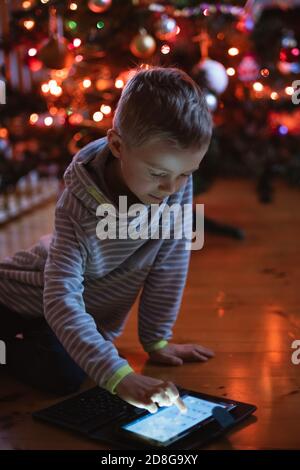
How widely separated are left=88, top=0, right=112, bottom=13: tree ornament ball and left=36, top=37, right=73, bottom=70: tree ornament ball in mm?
112

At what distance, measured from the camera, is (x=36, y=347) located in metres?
1.21

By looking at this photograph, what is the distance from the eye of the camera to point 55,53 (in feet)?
5.52

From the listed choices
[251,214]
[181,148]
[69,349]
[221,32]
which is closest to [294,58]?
[221,32]

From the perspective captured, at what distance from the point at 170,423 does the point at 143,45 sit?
3.52 feet

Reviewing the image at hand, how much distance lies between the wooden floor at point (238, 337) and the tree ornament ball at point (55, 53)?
23.0 inches

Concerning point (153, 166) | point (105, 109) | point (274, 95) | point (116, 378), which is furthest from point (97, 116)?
point (116, 378)

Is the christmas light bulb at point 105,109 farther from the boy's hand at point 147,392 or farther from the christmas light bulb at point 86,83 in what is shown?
the boy's hand at point 147,392

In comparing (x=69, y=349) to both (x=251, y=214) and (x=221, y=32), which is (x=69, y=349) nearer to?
(x=221, y=32)

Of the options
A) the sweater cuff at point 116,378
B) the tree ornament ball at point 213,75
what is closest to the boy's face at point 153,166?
the sweater cuff at point 116,378

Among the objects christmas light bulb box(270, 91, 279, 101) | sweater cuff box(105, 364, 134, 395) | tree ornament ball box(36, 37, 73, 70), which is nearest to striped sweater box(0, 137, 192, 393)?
sweater cuff box(105, 364, 134, 395)

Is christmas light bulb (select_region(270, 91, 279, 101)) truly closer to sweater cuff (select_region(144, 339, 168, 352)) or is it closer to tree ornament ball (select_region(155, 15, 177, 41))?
tree ornament ball (select_region(155, 15, 177, 41))

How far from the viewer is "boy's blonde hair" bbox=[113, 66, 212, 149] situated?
1.00m

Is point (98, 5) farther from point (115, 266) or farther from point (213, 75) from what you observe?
point (115, 266)

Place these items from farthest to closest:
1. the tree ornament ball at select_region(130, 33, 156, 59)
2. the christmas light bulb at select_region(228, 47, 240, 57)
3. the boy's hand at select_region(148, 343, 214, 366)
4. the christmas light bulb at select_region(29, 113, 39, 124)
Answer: the christmas light bulb at select_region(29, 113, 39, 124) → the christmas light bulb at select_region(228, 47, 240, 57) → the tree ornament ball at select_region(130, 33, 156, 59) → the boy's hand at select_region(148, 343, 214, 366)
